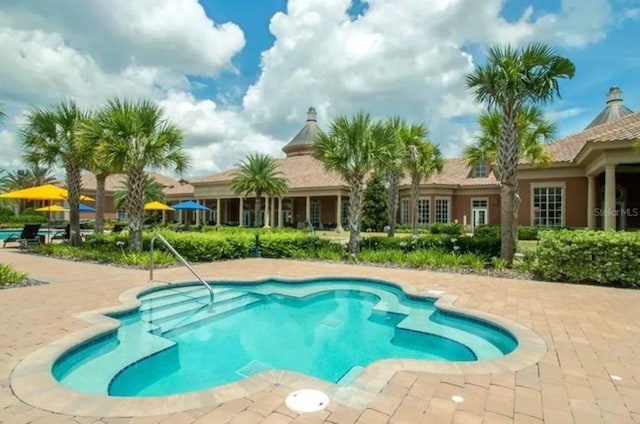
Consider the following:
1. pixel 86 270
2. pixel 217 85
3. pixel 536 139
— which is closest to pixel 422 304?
pixel 86 270

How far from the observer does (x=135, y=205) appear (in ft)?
40.7

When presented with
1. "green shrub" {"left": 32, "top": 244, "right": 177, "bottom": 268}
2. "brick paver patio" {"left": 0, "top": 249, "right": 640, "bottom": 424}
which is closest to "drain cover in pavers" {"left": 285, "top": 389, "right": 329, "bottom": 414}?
"brick paver patio" {"left": 0, "top": 249, "right": 640, "bottom": 424}

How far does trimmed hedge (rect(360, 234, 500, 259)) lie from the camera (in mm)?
12500

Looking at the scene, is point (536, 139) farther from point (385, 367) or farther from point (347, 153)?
point (385, 367)

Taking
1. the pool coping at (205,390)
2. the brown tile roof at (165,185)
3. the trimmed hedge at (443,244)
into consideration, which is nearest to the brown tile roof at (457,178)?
the trimmed hedge at (443,244)

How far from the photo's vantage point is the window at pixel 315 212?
1398 inches

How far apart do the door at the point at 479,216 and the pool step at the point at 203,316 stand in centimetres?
2351

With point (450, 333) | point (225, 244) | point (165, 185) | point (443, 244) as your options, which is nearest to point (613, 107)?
point (443, 244)

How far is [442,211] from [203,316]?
25471 mm

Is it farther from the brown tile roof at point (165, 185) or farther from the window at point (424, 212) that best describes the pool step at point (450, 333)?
the brown tile roof at point (165, 185)

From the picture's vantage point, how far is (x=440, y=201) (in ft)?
97.9

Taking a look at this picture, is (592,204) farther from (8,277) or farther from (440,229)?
(8,277)

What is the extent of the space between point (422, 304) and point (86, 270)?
30.1 feet

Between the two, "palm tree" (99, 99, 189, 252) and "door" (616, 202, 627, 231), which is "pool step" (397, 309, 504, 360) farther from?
"door" (616, 202, 627, 231)
